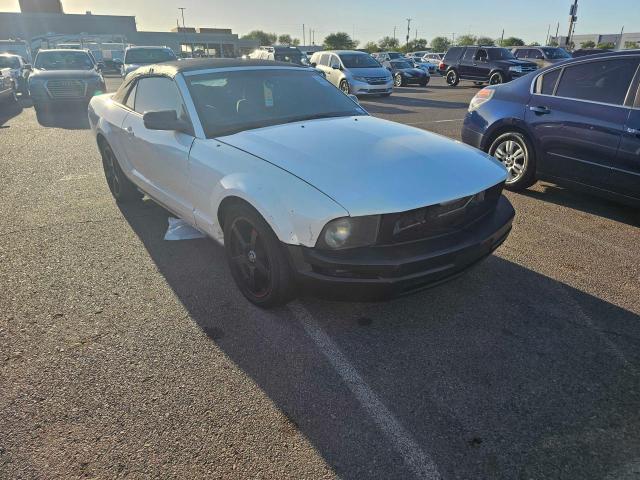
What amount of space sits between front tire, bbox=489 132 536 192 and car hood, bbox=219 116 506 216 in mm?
2424

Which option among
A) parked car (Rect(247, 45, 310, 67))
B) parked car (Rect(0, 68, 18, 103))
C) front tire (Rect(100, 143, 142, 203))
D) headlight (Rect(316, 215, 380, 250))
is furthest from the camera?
parked car (Rect(247, 45, 310, 67))

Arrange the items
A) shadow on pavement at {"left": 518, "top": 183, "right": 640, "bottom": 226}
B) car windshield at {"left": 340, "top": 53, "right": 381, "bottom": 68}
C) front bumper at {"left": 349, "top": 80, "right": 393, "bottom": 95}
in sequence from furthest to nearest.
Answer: car windshield at {"left": 340, "top": 53, "right": 381, "bottom": 68}, front bumper at {"left": 349, "top": 80, "right": 393, "bottom": 95}, shadow on pavement at {"left": 518, "top": 183, "right": 640, "bottom": 226}

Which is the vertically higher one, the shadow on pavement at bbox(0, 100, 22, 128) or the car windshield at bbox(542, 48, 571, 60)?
the car windshield at bbox(542, 48, 571, 60)

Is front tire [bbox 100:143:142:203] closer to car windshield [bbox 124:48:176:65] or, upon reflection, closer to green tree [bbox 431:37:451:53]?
car windshield [bbox 124:48:176:65]

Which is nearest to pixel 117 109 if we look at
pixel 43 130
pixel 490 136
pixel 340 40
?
pixel 490 136

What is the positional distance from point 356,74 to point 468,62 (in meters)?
8.19

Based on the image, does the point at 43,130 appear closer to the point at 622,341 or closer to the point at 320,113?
the point at 320,113

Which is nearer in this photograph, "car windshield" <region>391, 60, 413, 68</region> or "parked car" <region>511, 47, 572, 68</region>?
"parked car" <region>511, 47, 572, 68</region>

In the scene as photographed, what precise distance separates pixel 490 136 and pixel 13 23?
6871 cm

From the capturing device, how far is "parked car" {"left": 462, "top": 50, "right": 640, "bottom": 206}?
438 cm

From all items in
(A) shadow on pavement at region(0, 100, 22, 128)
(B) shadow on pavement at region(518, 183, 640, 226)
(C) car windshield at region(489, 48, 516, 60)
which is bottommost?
(A) shadow on pavement at region(0, 100, 22, 128)

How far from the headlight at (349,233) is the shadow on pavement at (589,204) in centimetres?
364

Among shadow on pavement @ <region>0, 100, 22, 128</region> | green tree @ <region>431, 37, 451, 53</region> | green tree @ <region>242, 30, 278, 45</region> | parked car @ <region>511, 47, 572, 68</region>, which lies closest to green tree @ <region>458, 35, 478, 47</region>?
green tree @ <region>431, 37, 451, 53</region>

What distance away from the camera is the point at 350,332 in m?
2.93
